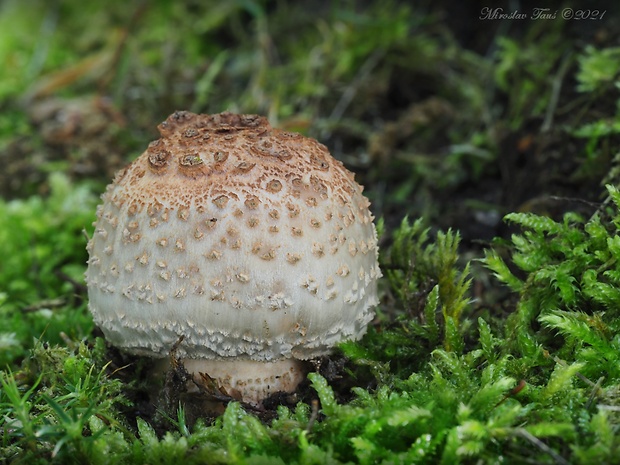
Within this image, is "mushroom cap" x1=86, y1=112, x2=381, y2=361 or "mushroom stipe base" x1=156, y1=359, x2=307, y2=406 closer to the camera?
"mushroom cap" x1=86, y1=112, x2=381, y2=361

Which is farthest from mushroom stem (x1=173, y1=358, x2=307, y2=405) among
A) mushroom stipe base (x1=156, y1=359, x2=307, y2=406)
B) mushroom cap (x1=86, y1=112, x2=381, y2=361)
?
mushroom cap (x1=86, y1=112, x2=381, y2=361)

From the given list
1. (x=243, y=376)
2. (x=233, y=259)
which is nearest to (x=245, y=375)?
(x=243, y=376)

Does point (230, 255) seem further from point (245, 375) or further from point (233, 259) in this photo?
point (245, 375)

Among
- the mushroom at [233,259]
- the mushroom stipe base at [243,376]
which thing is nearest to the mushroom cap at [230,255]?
the mushroom at [233,259]

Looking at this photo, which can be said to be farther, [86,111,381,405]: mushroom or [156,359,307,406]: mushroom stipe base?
[156,359,307,406]: mushroom stipe base

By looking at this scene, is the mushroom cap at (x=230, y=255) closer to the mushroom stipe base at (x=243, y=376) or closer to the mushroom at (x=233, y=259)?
the mushroom at (x=233, y=259)

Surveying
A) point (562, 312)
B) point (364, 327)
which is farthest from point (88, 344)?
point (562, 312)

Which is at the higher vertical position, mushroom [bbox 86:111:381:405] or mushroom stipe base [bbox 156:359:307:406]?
mushroom [bbox 86:111:381:405]

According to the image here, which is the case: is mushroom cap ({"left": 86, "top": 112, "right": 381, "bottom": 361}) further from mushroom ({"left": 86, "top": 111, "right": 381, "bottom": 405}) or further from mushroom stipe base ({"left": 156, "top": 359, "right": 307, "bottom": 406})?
mushroom stipe base ({"left": 156, "top": 359, "right": 307, "bottom": 406})
